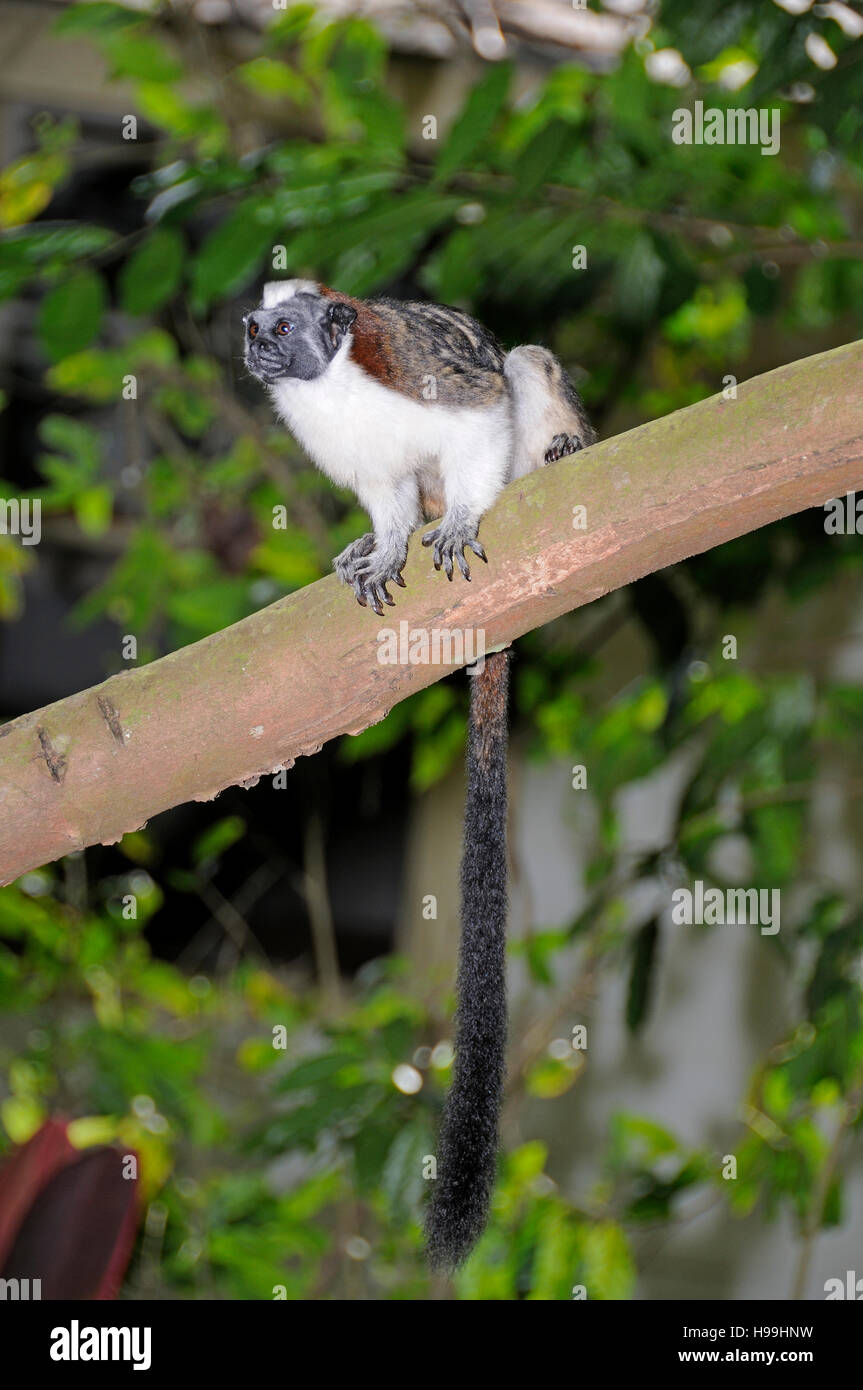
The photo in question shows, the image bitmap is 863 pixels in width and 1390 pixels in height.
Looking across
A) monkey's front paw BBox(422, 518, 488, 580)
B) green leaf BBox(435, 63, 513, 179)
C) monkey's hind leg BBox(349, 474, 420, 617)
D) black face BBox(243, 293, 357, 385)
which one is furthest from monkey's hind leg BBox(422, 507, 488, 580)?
green leaf BBox(435, 63, 513, 179)

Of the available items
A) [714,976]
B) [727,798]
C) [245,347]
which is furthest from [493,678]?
[714,976]

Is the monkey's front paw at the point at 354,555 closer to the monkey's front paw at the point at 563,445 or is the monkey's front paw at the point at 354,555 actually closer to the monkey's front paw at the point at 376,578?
the monkey's front paw at the point at 376,578

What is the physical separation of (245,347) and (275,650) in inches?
15.3

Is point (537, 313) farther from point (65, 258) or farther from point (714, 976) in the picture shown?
point (714, 976)

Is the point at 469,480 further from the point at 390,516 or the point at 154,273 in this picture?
the point at 154,273

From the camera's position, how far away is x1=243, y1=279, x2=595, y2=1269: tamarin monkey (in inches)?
45.7

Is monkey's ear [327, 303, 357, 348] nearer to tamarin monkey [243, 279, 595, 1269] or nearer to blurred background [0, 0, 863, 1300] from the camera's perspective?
tamarin monkey [243, 279, 595, 1269]

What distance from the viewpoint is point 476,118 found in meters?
1.39

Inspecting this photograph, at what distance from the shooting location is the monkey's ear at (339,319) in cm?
131

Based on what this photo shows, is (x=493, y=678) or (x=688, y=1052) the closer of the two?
(x=493, y=678)

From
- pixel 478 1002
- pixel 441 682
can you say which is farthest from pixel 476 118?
pixel 441 682

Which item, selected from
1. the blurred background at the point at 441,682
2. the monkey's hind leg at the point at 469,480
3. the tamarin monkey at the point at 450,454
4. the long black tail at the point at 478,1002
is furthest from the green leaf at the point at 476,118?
the long black tail at the point at 478,1002

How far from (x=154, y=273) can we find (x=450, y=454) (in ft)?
1.47

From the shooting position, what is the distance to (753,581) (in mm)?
2070
